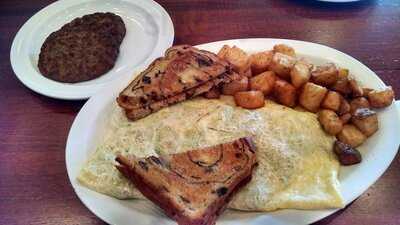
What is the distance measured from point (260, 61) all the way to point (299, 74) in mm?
144

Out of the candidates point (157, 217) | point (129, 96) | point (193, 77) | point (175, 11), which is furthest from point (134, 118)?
point (175, 11)

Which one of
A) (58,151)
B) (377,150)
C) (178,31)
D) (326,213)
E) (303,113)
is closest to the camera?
(326,213)

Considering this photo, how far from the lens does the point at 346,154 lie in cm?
105

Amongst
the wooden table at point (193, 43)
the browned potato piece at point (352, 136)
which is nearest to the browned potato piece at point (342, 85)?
the browned potato piece at point (352, 136)

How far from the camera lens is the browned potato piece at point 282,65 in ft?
3.98

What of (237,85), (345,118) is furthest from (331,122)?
(237,85)

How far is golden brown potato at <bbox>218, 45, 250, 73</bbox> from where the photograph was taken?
1271mm

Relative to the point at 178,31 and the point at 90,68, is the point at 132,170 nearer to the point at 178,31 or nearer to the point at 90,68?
the point at 90,68

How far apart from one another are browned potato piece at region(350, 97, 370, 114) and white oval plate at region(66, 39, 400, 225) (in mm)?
51

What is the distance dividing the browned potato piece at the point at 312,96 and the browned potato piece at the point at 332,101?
0.01m

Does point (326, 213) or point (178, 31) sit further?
point (178, 31)

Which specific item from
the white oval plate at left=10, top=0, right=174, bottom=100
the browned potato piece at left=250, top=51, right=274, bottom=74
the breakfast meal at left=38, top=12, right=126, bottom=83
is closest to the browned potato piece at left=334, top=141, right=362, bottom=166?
the browned potato piece at left=250, top=51, right=274, bottom=74

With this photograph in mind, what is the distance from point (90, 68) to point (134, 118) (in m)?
0.39

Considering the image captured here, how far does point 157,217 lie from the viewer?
991 millimetres
